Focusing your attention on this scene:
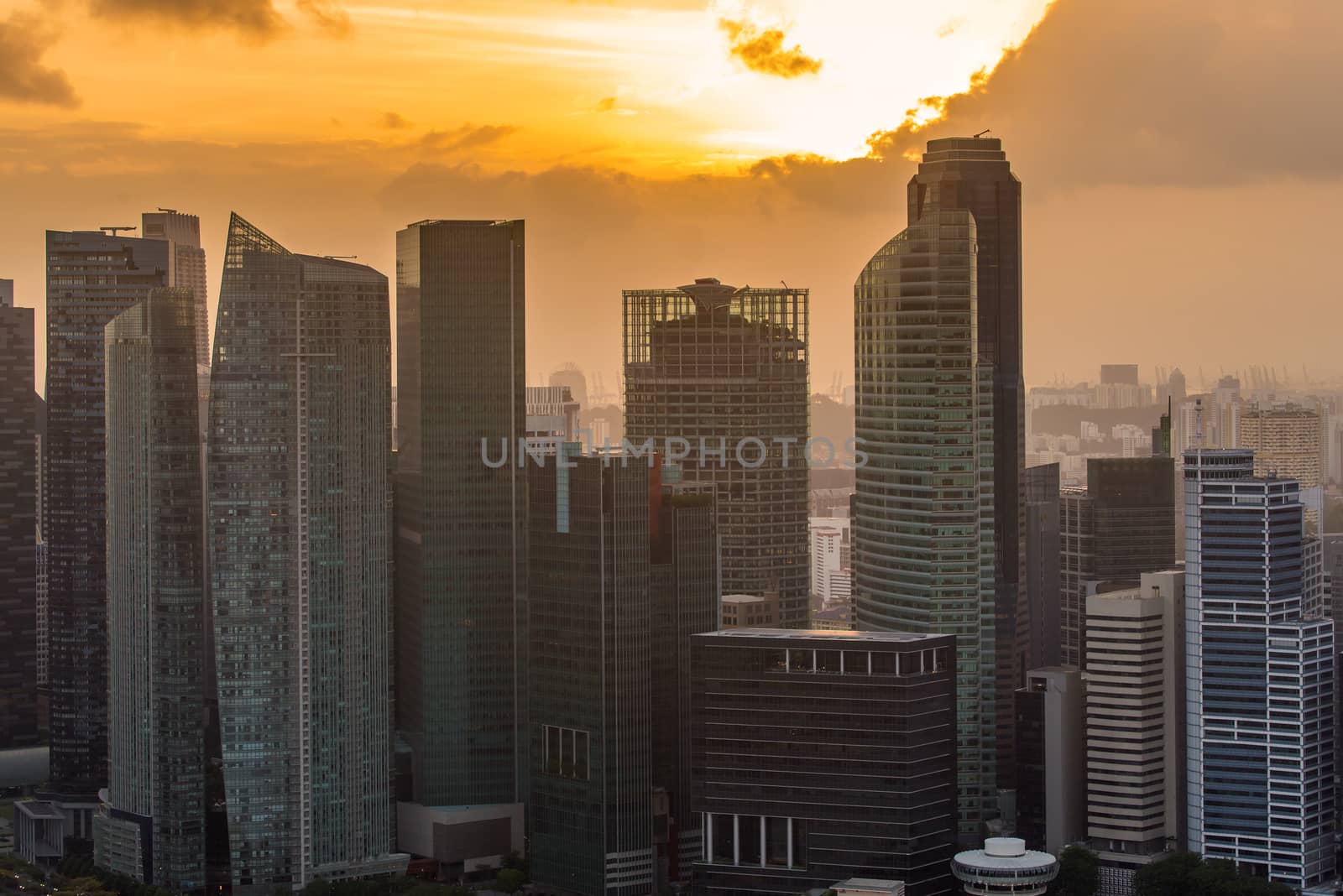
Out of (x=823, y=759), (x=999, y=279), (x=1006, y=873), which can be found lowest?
(x=1006, y=873)

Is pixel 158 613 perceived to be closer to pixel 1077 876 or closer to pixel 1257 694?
pixel 1077 876

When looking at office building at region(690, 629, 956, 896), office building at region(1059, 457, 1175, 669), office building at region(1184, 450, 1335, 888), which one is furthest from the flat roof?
office building at region(1059, 457, 1175, 669)

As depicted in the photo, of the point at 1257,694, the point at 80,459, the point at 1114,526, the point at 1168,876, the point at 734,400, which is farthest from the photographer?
the point at 734,400

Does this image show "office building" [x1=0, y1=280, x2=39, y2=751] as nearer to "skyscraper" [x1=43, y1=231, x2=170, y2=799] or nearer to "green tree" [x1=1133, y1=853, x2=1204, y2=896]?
"skyscraper" [x1=43, y1=231, x2=170, y2=799]

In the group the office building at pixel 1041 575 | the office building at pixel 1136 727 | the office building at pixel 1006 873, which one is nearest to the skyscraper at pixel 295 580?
the office building at pixel 1006 873

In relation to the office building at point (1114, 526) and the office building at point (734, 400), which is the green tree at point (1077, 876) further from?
the office building at point (734, 400)

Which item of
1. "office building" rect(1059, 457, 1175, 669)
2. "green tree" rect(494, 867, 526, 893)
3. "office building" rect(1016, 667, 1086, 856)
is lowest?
"green tree" rect(494, 867, 526, 893)

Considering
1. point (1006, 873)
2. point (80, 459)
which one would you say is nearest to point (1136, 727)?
point (1006, 873)
